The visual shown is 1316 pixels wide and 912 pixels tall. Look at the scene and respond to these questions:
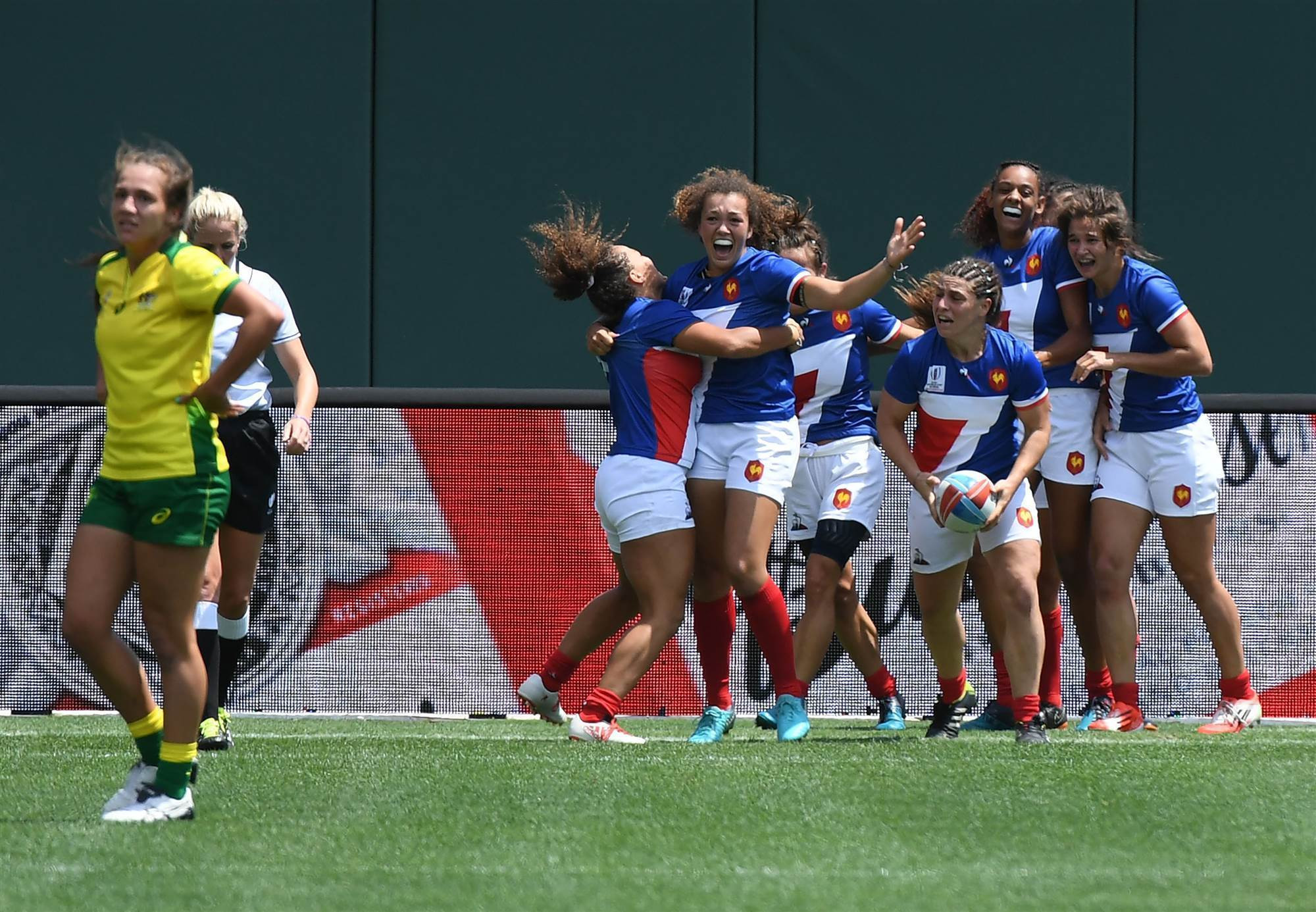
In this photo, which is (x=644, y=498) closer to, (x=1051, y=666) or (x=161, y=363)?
(x=1051, y=666)

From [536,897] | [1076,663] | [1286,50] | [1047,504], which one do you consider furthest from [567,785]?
[1286,50]

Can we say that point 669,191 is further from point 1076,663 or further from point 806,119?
point 1076,663

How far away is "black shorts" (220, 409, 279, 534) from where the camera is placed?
548 cm

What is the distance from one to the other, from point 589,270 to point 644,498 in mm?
801

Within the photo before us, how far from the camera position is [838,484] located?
622 centimetres

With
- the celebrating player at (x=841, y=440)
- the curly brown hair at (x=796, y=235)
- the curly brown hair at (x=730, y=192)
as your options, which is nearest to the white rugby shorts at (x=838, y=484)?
the celebrating player at (x=841, y=440)

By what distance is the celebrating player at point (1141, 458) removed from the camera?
20.6 ft

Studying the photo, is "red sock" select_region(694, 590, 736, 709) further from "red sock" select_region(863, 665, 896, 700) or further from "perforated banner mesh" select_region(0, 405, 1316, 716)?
"perforated banner mesh" select_region(0, 405, 1316, 716)

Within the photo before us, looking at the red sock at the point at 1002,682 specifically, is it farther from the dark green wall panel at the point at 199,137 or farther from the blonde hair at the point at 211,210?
the dark green wall panel at the point at 199,137

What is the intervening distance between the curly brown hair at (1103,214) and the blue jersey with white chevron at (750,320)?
117 cm

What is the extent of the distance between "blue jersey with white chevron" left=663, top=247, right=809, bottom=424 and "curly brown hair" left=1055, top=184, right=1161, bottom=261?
117cm

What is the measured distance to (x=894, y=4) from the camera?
10.3m

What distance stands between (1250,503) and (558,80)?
5.07 meters

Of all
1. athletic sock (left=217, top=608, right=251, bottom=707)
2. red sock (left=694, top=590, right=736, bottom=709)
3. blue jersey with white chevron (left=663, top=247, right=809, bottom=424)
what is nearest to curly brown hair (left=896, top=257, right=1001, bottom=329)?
blue jersey with white chevron (left=663, top=247, right=809, bottom=424)
